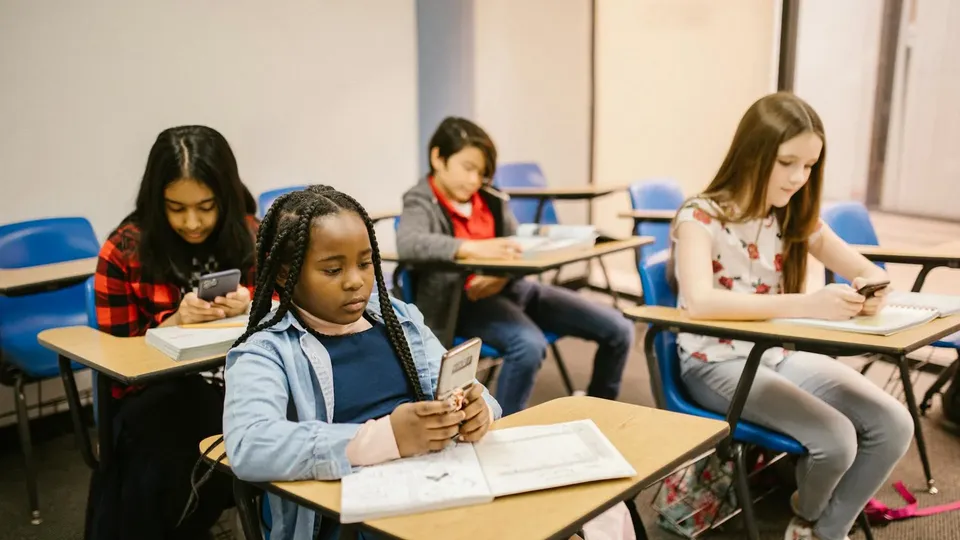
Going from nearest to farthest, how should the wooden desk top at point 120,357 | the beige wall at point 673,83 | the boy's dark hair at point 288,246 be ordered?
the boy's dark hair at point 288,246
the wooden desk top at point 120,357
the beige wall at point 673,83

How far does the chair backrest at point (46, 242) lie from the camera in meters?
2.69

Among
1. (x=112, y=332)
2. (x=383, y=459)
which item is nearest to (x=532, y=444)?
(x=383, y=459)

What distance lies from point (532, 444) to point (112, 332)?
4.12 ft

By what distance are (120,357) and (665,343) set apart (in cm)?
132

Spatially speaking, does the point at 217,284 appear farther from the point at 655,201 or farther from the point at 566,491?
the point at 655,201

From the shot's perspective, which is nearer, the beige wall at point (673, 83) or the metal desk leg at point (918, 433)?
the metal desk leg at point (918, 433)

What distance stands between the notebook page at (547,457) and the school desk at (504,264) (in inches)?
44.6

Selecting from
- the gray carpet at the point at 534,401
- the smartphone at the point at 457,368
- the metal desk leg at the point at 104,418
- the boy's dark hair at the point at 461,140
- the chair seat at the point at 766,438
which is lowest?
the gray carpet at the point at 534,401

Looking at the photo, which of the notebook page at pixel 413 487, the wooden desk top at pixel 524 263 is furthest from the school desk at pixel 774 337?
the notebook page at pixel 413 487

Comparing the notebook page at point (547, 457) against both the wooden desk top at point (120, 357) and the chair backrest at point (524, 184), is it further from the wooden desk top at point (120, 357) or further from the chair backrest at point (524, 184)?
the chair backrest at point (524, 184)

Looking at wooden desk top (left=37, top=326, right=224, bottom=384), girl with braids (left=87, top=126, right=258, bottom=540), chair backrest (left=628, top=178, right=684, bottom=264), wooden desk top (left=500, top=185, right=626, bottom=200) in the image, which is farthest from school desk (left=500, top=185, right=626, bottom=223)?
wooden desk top (left=37, top=326, right=224, bottom=384)

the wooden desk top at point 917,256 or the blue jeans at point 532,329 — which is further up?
the wooden desk top at point 917,256

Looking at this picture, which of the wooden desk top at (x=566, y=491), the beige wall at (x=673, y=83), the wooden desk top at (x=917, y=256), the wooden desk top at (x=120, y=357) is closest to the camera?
the wooden desk top at (x=566, y=491)

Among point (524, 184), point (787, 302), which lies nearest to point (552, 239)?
point (787, 302)
